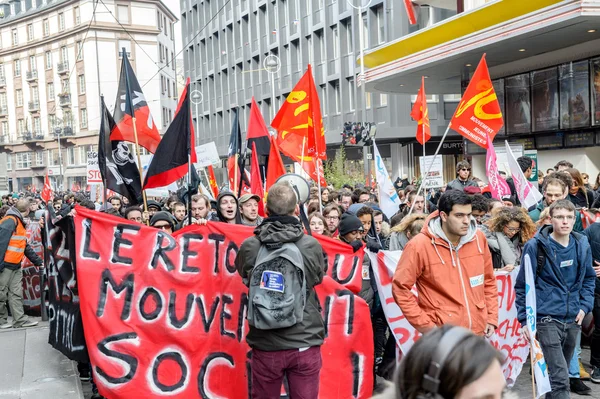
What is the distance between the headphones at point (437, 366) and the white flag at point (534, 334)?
3.65 m

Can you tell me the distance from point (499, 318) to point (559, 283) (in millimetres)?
1260

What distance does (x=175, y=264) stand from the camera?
18.8 ft

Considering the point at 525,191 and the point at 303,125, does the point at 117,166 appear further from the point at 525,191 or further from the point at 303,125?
the point at 525,191

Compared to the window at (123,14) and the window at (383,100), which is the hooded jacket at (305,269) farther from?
the window at (123,14)

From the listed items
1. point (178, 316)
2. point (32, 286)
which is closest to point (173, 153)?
point (178, 316)

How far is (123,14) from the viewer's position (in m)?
70.9

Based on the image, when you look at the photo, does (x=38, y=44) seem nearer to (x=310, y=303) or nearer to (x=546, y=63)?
(x=546, y=63)

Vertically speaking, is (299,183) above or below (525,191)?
above

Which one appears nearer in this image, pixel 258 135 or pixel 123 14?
pixel 258 135

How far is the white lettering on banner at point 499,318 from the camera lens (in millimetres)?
6270

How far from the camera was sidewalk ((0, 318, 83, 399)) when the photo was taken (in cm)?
576

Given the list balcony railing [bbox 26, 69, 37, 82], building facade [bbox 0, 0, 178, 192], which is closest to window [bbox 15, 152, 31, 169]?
building facade [bbox 0, 0, 178, 192]

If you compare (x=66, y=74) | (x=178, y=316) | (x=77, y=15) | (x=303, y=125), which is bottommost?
(x=178, y=316)

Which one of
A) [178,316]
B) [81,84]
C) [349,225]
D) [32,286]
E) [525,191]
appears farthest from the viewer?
[81,84]
